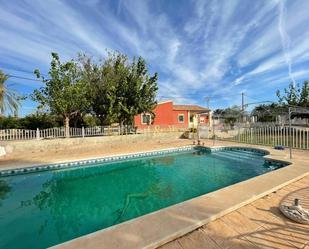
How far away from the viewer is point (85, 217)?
5324mm

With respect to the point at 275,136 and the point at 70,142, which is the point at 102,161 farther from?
the point at 275,136

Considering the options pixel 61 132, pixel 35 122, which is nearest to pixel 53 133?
pixel 61 132

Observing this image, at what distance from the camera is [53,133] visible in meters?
14.1

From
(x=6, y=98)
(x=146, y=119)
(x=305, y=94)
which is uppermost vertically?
(x=305, y=94)

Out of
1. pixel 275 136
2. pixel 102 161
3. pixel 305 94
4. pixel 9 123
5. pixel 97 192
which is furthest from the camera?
pixel 305 94

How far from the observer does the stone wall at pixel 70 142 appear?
12.0 meters

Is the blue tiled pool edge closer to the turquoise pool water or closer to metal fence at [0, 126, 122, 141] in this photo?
the turquoise pool water

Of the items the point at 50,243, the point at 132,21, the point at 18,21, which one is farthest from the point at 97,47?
the point at 50,243

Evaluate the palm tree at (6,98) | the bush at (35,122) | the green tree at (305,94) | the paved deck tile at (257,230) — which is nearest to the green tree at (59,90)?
the palm tree at (6,98)

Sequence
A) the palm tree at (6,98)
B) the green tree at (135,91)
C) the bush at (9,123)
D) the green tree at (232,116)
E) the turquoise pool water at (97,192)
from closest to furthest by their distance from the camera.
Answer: the turquoise pool water at (97,192) < the palm tree at (6,98) < the green tree at (135,91) < the bush at (9,123) < the green tree at (232,116)

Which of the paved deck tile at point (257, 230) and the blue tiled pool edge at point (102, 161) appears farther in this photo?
the blue tiled pool edge at point (102, 161)

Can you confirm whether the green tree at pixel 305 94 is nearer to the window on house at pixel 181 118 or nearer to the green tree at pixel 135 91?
the window on house at pixel 181 118

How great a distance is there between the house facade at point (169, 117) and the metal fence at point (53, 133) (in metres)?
7.64

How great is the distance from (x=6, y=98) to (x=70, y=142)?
8346 millimetres
